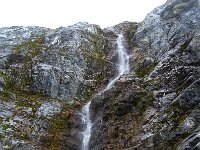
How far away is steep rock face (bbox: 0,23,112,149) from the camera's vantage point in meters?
34.5

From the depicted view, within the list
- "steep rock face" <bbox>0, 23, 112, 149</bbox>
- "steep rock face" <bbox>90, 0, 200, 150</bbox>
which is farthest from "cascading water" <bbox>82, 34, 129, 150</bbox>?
"steep rock face" <bbox>0, 23, 112, 149</bbox>

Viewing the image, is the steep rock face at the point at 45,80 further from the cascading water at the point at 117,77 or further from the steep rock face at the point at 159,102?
the steep rock face at the point at 159,102

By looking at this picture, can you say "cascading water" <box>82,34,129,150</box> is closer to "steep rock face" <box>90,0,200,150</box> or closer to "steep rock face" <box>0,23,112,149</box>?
"steep rock face" <box>90,0,200,150</box>

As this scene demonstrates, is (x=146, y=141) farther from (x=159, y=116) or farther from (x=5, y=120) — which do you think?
(x=5, y=120)

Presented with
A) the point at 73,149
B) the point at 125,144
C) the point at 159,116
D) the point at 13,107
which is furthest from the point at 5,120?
the point at 159,116

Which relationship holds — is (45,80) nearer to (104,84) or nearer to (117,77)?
(104,84)

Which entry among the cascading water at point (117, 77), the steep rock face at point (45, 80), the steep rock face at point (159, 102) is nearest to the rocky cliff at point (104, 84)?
the steep rock face at point (159, 102)

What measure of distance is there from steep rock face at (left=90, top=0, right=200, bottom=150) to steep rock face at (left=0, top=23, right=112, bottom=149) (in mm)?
4790

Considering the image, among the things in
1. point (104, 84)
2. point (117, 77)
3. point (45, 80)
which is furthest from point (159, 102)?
point (45, 80)

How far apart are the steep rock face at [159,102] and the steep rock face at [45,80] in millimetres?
4790

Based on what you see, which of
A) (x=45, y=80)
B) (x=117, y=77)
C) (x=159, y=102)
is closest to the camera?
(x=159, y=102)

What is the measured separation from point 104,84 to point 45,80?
7.68 meters

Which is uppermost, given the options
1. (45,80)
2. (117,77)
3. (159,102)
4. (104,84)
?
(117,77)

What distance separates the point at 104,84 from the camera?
45.1 meters
